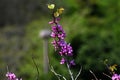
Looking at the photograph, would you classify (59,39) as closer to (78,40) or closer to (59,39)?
(59,39)

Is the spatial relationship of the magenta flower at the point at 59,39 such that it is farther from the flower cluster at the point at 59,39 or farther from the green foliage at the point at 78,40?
the green foliage at the point at 78,40

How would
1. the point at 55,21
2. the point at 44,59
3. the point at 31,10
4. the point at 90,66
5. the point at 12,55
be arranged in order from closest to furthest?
the point at 55,21
the point at 90,66
the point at 44,59
the point at 12,55
the point at 31,10

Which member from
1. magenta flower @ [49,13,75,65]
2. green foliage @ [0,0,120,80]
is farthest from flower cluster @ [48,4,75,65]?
green foliage @ [0,0,120,80]

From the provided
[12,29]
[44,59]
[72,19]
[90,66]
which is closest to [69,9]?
[72,19]

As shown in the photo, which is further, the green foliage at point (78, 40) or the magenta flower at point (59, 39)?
the green foliage at point (78, 40)

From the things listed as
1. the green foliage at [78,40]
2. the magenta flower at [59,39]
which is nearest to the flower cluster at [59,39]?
the magenta flower at [59,39]

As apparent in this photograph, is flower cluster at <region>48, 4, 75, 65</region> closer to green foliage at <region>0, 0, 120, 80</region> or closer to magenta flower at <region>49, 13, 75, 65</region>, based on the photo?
magenta flower at <region>49, 13, 75, 65</region>

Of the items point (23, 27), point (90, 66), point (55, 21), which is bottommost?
point (23, 27)

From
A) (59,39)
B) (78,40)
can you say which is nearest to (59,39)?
(59,39)

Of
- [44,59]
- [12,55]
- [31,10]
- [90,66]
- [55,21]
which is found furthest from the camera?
[31,10]

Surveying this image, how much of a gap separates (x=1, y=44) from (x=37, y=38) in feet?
2.68

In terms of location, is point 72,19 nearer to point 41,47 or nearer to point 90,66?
point 41,47

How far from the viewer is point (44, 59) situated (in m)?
10.1

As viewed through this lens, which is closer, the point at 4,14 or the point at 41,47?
the point at 41,47
